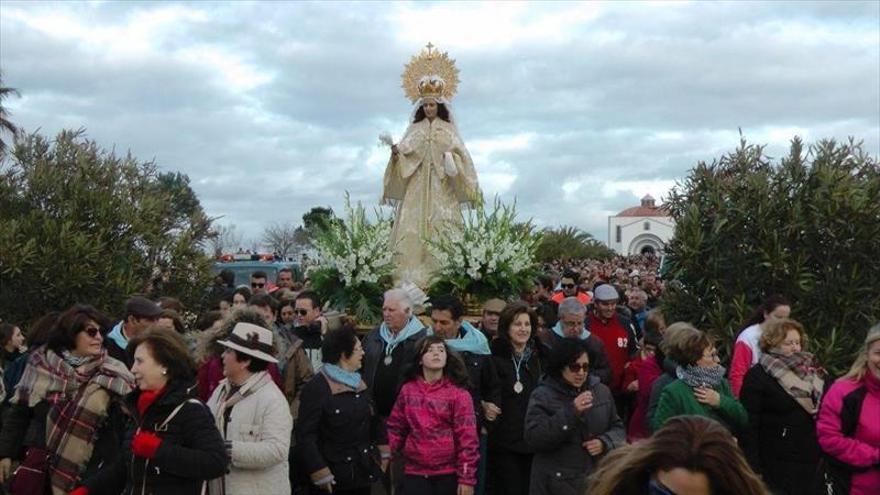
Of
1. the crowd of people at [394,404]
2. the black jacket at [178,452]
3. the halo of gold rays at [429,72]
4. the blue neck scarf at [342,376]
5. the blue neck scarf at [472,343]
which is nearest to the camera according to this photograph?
the black jacket at [178,452]

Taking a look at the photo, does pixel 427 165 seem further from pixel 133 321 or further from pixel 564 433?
pixel 564 433

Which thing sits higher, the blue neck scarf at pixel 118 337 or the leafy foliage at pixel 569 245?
the leafy foliage at pixel 569 245

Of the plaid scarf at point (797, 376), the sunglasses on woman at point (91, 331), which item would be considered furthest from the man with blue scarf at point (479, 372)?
the sunglasses on woman at point (91, 331)

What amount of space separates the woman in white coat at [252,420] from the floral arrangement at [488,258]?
629cm

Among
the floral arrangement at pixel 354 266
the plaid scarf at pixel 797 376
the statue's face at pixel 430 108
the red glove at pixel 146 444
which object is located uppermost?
the statue's face at pixel 430 108

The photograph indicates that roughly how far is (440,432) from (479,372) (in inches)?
41.1

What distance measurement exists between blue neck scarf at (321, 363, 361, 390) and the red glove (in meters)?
1.99

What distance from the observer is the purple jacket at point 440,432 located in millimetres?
6867

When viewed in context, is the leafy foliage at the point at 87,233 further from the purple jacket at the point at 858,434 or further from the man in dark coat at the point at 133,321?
the purple jacket at the point at 858,434

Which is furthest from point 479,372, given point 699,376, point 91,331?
point 91,331

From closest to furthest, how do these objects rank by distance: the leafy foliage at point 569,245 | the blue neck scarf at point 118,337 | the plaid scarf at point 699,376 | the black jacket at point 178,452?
the black jacket at point 178,452 < the plaid scarf at point 699,376 < the blue neck scarf at point 118,337 < the leafy foliage at point 569,245

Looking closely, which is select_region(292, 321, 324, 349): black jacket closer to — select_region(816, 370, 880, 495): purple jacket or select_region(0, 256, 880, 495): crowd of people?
select_region(0, 256, 880, 495): crowd of people

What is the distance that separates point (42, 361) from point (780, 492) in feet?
15.1

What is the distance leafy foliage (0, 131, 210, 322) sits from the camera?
1238 cm
